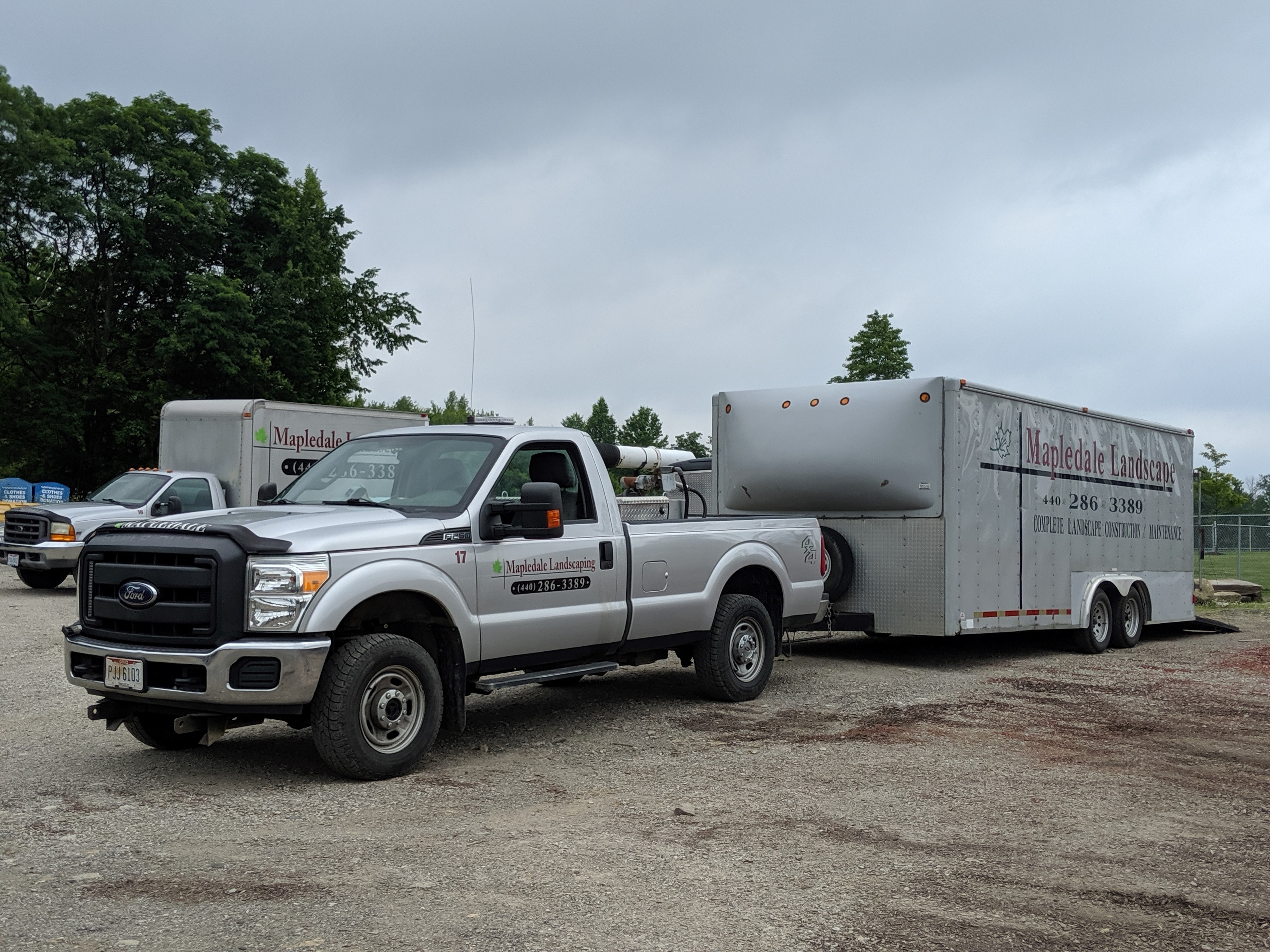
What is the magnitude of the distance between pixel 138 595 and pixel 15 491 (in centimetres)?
2513

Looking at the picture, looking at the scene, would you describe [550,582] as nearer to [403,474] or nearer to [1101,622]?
[403,474]

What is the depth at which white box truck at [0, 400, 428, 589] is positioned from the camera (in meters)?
18.0

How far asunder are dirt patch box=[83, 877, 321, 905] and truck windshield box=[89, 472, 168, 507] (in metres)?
14.6

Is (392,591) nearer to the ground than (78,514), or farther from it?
nearer to the ground

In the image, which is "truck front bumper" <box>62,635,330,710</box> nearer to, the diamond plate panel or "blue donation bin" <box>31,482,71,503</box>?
the diamond plate panel

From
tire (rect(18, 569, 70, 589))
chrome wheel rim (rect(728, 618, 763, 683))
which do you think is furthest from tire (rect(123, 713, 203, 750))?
tire (rect(18, 569, 70, 589))

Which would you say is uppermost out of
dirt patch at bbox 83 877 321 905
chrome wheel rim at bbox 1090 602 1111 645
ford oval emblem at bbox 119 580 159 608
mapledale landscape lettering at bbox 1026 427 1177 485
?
mapledale landscape lettering at bbox 1026 427 1177 485

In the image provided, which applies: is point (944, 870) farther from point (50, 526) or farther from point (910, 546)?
point (50, 526)

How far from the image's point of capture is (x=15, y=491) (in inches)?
1120

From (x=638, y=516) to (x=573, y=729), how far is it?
212 centimetres

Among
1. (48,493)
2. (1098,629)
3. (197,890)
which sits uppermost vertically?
(48,493)

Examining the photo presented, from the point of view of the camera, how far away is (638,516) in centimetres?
995

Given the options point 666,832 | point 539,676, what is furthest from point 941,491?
point 666,832

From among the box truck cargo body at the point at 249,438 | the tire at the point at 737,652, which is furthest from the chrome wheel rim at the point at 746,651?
the box truck cargo body at the point at 249,438
